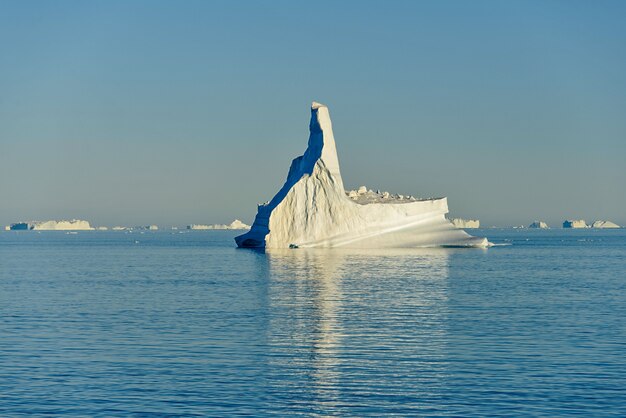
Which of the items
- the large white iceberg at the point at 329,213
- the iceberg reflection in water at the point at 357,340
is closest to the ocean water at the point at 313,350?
the iceberg reflection in water at the point at 357,340

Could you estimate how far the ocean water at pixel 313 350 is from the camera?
15.5 metres

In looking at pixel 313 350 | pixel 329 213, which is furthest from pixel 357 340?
pixel 329 213

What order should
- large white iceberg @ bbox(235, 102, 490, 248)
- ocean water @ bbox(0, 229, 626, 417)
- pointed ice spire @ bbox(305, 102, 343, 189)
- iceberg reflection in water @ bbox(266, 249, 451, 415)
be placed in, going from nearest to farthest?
ocean water @ bbox(0, 229, 626, 417) < iceberg reflection in water @ bbox(266, 249, 451, 415) < large white iceberg @ bbox(235, 102, 490, 248) < pointed ice spire @ bbox(305, 102, 343, 189)

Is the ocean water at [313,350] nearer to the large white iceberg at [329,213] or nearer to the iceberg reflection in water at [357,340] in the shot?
the iceberg reflection in water at [357,340]

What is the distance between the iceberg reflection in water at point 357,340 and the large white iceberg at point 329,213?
27.6 meters

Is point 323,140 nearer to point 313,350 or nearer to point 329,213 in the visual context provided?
point 329,213

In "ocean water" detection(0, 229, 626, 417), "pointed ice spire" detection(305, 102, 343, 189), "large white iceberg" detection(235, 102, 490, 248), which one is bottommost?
"ocean water" detection(0, 229, 626, 417)

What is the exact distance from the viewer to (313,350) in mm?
21031

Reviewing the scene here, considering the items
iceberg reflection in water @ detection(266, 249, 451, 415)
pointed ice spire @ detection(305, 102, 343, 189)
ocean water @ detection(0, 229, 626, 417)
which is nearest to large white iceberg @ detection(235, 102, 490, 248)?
pointed ice spire @ detection(305, 102, 343, 189)

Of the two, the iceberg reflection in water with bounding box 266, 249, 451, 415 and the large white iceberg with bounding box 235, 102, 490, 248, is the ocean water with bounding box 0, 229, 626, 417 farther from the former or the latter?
the large white iceberg with bounding box 235, 102, 490, 248

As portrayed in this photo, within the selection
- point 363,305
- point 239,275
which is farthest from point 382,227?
point 363,305

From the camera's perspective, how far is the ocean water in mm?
15484

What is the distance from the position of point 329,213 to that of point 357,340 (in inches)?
2005

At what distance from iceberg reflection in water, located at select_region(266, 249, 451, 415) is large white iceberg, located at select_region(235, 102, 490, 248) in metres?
27.6
